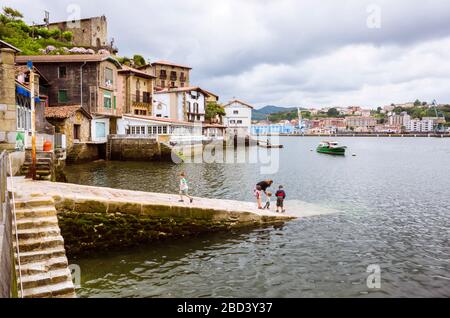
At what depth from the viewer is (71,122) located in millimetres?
43469

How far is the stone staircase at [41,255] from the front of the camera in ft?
29.0

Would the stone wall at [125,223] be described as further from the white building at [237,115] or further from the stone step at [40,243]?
the white building at [237,115]

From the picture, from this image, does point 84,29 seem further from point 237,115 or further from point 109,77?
point 237,115

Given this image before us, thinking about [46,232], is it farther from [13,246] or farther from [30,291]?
[30,291]

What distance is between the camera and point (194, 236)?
15555 mm

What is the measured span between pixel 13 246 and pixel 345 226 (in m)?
15.0

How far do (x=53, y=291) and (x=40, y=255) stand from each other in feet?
3.64

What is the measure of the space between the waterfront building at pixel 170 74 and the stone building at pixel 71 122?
4759 centimetres

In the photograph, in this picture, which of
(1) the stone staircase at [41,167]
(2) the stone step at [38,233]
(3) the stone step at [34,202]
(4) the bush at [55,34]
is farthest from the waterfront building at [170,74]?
(2) the stone step at [38,233]

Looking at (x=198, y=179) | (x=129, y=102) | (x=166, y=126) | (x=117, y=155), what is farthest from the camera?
(x=129, y=102)

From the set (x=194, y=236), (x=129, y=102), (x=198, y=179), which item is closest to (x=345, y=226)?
(x=194, y=236)

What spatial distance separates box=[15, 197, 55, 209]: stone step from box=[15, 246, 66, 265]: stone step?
202 cm

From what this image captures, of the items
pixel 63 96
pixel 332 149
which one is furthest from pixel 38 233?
pixel 332 149

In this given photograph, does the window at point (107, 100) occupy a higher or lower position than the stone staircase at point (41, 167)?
higher
